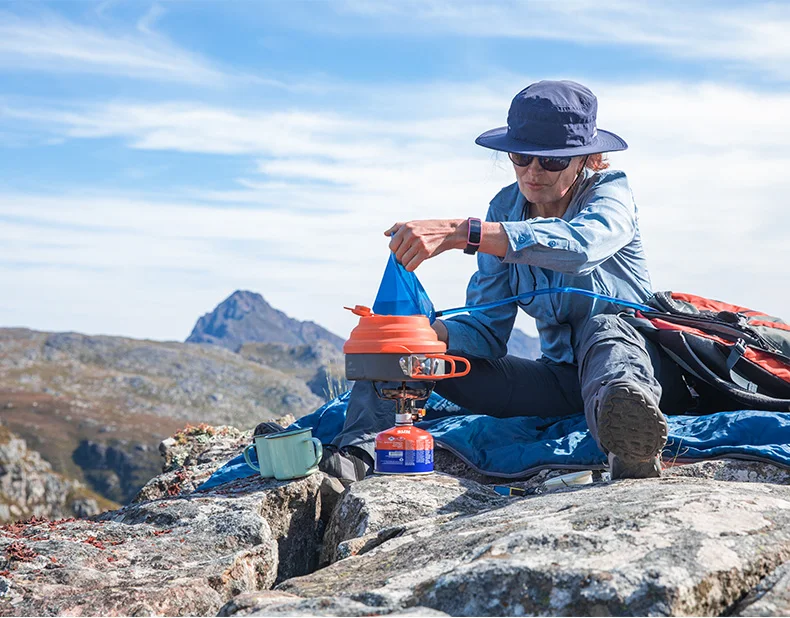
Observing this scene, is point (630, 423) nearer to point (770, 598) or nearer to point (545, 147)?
point (770, 598)

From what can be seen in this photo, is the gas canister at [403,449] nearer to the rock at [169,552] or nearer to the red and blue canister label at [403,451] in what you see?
the red and blue canister label at [403,451]

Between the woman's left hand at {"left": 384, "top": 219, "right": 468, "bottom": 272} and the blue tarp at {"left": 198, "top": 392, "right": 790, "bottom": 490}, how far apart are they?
6.25 ft

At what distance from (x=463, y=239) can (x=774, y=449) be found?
8.27ft

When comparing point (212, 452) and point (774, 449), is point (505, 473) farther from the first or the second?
point (212, 452)

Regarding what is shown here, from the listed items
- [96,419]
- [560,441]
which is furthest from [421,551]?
[96,419]

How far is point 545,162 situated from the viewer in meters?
6.09

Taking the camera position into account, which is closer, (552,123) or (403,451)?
(403,451)

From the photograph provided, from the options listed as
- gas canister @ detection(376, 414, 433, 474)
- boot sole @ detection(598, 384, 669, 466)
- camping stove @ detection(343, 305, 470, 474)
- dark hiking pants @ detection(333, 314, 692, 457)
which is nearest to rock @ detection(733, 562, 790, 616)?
boot sole @ detection(598, 384, 669, 466)

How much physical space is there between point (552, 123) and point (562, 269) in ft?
3.94

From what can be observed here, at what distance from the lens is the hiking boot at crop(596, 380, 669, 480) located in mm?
4691

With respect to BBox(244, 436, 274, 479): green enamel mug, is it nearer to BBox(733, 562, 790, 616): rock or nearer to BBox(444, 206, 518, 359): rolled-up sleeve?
BBox(444, 206, 518, 359): rolled-up sleeve

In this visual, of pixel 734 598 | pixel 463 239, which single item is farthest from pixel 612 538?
pixel 463 239

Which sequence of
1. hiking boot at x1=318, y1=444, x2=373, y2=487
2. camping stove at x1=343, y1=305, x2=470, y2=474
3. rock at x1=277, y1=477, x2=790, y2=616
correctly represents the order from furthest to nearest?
1. hiking boot at x1=318, y1=444, x2=373, y2=487
2. camping stove at x1=343, y1=305, x2=470, y2=474
3. rock at x1=277, y1=477, x2=790, y2=616

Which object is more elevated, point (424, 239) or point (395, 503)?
point (424, 239)
